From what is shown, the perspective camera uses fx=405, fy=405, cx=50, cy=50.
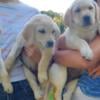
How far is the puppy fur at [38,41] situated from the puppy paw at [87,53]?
0.21m

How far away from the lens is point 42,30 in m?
2.56

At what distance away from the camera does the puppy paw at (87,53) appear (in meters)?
2.36

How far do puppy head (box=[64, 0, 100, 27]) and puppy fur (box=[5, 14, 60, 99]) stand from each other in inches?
4.5

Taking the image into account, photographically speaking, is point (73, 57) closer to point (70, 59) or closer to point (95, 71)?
point (70, 59)

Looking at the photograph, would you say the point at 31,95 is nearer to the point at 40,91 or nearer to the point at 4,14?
the point at 40,91

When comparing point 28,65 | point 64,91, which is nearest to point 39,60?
point 28,65

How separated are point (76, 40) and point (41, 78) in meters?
0.33

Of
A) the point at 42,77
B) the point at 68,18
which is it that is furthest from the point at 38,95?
the point at 68,18

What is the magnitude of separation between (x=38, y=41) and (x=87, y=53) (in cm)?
35

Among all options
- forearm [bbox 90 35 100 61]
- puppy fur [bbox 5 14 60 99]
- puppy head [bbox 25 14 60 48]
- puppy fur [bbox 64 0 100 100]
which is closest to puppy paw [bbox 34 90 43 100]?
puppy fur [bbox 5 14 60 99]

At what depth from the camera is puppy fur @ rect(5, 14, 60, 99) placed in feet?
8.32

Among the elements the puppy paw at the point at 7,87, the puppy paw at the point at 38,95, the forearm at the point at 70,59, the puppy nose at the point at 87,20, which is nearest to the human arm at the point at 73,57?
the forearm at the point at 70,59

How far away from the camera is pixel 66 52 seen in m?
2.50

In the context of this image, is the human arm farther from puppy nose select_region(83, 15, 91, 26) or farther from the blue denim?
the blue denim
